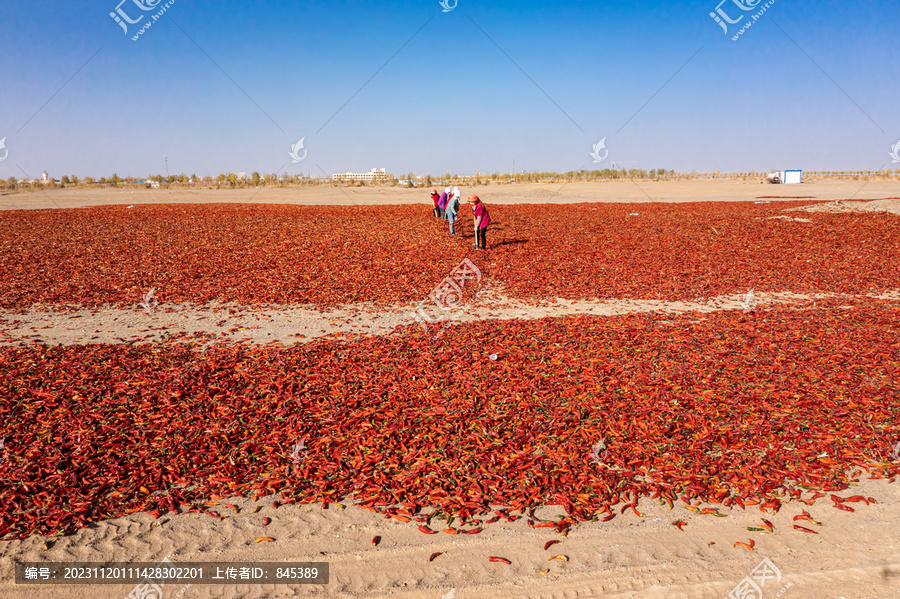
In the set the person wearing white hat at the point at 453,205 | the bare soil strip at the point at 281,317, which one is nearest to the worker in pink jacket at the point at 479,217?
the person wearing white hat at the point at 453,205

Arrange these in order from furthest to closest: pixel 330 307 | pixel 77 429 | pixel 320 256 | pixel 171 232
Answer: pixel 171 232, pixel 320 256, pixel 330 307, pixel 77 429

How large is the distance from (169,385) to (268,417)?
1928mm

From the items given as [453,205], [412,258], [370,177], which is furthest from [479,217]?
[370,177]

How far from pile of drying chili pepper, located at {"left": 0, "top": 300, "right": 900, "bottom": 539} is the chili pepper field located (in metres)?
0.03

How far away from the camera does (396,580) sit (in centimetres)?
409

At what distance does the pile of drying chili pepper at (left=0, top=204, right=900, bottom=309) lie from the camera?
1348cm

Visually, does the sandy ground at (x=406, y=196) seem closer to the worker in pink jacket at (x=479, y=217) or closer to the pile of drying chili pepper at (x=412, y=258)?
the pile of drying chili pepper at (x=412, y=258)

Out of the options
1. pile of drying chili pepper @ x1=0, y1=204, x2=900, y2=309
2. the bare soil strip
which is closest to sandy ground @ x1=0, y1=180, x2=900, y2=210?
pile of drying chili pepper @ x1=0, y1=204, x2=900, y2=309

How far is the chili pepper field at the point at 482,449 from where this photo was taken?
4.32 meters

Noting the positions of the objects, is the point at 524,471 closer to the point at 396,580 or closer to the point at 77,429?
the point at 396,580

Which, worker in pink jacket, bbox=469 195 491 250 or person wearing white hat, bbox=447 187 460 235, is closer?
worker in pink jacket, bbox=469 195 491 250

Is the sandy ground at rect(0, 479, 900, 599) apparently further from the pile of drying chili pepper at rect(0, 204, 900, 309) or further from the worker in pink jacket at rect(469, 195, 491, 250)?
the worker in pink jacket at rect(469, 195, 491, 250)

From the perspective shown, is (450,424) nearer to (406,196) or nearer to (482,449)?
(482,449)

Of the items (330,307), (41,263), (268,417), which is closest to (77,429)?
(268,417)
